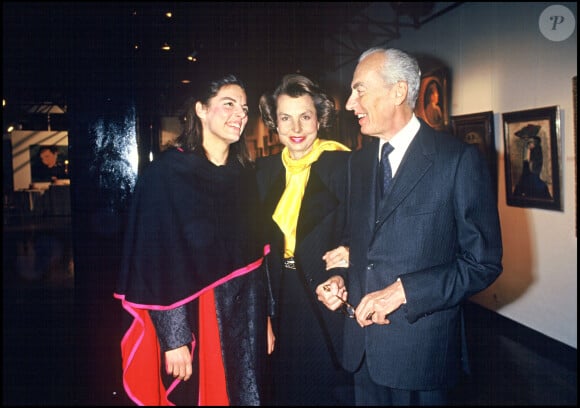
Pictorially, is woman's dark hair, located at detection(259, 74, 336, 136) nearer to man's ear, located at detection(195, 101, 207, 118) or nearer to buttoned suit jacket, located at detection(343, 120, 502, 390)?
man's ear, located at detection(195, 101, 207, 118)

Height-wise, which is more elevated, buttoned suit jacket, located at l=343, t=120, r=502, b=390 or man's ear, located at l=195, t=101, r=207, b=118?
man's ear, located at l=195, t=101, r=207, b=118

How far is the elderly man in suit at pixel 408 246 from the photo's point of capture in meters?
1.45

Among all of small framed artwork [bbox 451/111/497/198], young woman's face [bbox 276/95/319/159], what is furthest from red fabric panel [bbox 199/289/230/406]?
small framed artwork [bbox 451/111/497/198]

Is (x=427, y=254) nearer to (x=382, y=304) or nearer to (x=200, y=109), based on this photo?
(x=382, y=304)

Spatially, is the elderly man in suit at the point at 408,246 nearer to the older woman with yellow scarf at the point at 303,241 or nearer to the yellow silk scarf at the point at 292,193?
the older woman with yellow scarf at the point at 303,241

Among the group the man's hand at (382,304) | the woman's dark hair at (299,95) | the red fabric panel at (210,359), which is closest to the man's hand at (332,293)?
the man's hand at (382,304)

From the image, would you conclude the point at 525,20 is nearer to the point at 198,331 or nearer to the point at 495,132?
the point at 495,132

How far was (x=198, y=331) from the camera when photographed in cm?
181

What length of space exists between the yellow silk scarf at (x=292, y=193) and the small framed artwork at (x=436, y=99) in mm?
3275

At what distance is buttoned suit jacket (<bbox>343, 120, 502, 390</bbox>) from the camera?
4.73 ft

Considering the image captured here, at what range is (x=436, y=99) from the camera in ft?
17.2

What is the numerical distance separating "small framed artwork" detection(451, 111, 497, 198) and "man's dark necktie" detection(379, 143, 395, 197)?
3238mm

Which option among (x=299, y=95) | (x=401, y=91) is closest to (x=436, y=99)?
(x=299, y=95)

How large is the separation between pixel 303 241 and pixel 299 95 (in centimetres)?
80
